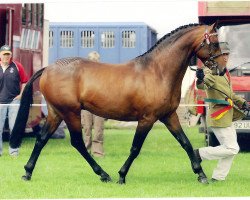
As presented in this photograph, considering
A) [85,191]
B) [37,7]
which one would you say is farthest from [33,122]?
[85,191]

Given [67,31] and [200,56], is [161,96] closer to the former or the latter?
[200,56]

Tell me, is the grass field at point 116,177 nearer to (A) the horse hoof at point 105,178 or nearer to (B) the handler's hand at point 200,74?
(A) the horse hoof at point 105,178

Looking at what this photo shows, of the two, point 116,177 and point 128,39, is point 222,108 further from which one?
point 128,39

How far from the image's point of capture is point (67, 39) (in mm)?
28984

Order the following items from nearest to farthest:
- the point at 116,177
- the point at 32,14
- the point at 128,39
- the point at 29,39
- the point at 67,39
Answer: the point at 116,177 < the point at 29,39 < the point at 32,14 < the point at 128,39 < the point at 67,39

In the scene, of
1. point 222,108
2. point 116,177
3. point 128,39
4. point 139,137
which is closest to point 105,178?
point 116,177

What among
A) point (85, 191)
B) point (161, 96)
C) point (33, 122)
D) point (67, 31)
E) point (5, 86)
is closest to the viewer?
point (85, 191)

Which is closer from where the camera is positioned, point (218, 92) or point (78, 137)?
point (218, 92)

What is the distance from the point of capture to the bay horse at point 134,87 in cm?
909

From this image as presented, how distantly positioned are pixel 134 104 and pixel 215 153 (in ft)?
3.72

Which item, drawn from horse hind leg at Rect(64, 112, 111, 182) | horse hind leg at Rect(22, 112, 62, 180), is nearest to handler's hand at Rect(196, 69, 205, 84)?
horse hind leg at Rect(64, 112, 111, 182)

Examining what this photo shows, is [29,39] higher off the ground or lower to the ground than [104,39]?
higher

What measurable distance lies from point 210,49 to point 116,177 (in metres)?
2.10

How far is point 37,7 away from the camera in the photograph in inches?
627
